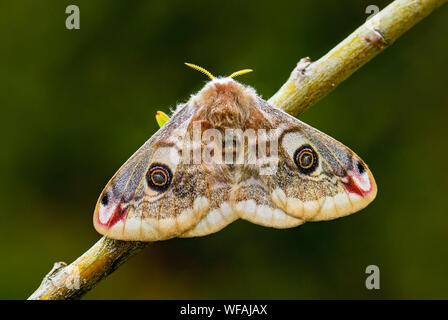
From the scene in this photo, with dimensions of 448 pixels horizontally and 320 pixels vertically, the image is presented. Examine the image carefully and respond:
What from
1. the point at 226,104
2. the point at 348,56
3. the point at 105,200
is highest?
the point at 348,56

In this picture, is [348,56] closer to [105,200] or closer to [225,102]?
[225,102]

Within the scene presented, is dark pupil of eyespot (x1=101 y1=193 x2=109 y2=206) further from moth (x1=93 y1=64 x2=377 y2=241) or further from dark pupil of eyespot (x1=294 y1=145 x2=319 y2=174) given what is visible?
dark pupil of eyespot (x1=294 y1=145 x2=319 y2=174)

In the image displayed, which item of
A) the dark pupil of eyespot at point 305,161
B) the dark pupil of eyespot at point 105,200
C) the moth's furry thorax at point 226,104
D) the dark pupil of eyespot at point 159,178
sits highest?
the moth's furry thorax at point 226,104

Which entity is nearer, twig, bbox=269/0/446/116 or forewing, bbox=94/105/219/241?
forewing, bbox=94/105/219/241

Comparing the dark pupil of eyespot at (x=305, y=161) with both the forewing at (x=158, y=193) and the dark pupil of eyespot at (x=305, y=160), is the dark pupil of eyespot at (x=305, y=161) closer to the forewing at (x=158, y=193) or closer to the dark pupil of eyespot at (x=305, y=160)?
the dark pupil of eyespot at (x=305, y=160)

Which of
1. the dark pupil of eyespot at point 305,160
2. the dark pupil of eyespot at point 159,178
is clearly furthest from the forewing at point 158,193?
the dark pupil of eyespot at point 305,160

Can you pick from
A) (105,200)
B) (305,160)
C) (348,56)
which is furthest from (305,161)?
(105,200)

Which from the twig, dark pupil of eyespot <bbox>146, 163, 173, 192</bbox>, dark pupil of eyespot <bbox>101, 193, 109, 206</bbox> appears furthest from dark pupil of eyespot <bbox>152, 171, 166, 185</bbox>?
the twig

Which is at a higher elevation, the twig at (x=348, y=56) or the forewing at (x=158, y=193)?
the twig at (x=348, y=56)
